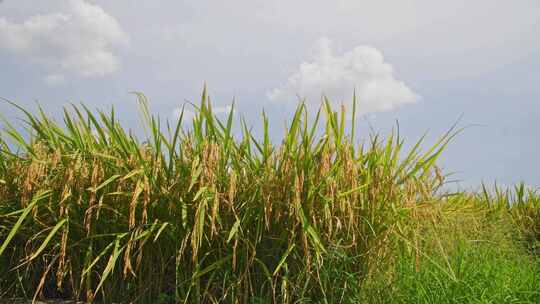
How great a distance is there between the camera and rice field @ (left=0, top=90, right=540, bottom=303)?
2.88 meters

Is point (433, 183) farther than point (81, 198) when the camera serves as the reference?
Yes

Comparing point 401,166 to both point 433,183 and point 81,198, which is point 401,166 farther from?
point 81,198

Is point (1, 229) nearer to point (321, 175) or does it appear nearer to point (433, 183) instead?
point (321, 175)

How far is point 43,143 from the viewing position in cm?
368

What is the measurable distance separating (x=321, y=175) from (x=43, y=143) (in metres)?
1.99

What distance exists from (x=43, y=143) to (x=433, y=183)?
8.58ft

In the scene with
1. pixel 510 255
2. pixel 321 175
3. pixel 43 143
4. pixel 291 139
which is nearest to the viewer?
pixel 321 175

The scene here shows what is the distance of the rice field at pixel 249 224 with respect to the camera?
2883mm

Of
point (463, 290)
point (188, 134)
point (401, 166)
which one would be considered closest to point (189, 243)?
point (188, 134)

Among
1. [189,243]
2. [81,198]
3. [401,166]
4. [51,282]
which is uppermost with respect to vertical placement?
[401,166]

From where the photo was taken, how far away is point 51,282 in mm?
3500

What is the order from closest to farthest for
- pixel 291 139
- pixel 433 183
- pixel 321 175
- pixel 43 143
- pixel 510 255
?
pixel 321 175 < pixel 291 139 < pixel 433 183 < pixel 43 143 < pixel 510 255

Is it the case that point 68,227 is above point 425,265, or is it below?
above

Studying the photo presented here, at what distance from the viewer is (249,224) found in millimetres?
3035
